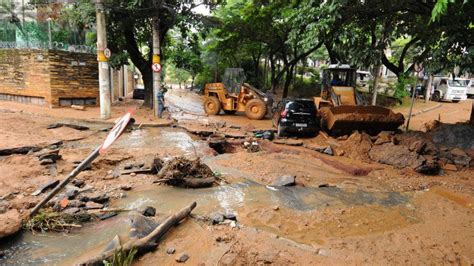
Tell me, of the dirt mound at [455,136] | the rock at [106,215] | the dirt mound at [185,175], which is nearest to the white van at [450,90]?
the dirt mound at [455,136]

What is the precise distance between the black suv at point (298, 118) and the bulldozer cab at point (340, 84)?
2.25 m

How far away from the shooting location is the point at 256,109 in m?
16.6

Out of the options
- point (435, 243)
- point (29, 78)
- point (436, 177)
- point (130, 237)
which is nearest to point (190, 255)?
point (130, 237)

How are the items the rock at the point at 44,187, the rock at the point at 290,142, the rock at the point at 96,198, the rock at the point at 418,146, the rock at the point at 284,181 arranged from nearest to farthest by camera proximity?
the rock at the point at 96,198 < the rock at the point at 44,187 < the rock at the point at 284,181 < the rock at the point at 418,146 < the rock at the point at 290,142

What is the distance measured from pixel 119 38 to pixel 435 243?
16.6 m

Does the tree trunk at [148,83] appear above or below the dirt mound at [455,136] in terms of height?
above

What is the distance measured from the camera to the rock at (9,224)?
4152mm

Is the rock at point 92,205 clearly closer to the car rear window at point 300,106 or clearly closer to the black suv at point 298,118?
the black suv at point 298,118

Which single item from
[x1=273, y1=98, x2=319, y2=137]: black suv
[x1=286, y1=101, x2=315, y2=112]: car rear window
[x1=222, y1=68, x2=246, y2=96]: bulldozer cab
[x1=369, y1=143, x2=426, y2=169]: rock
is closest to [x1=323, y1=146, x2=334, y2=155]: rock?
[x1=369, y1=143, x2=426, y2=169]: rock

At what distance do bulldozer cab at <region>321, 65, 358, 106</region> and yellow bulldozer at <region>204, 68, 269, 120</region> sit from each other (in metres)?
3.39

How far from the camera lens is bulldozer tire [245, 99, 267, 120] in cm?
1647

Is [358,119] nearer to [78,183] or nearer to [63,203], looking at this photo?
[78,183]

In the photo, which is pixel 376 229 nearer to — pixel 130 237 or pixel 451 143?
pixel 130 237

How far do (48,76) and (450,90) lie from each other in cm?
2699
